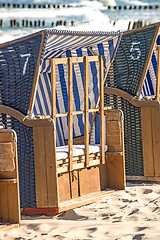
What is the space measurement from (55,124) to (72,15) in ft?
81.0

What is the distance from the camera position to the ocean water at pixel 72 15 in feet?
90.4

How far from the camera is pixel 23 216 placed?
5.93m

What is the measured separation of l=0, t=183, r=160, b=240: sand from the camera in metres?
4.84

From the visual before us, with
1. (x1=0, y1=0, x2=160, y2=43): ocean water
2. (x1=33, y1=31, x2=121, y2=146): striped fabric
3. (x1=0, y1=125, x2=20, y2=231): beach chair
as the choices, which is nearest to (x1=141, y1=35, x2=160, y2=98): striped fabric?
(x1=33, y1=31, x2=121, y2=146): striped fabric

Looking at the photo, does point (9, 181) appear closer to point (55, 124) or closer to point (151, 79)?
point (55, 124)

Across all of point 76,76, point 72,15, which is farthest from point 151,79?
point 72,15

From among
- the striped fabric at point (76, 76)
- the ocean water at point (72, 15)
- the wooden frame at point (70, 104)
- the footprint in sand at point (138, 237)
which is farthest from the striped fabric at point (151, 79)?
the ocean water at point (72, 15)

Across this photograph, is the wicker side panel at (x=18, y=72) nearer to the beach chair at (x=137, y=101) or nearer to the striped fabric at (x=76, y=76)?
the striped fabric at (x=76, y=76)

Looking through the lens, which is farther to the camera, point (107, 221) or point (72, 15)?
point (72, 15)

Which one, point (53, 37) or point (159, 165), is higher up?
point (53, 37)

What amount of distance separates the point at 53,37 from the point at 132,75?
224 centimetres

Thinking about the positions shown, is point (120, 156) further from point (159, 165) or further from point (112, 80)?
A: point (112, 80)

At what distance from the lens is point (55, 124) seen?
6.22 metres

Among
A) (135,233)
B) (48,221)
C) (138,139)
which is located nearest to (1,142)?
(48,221)
